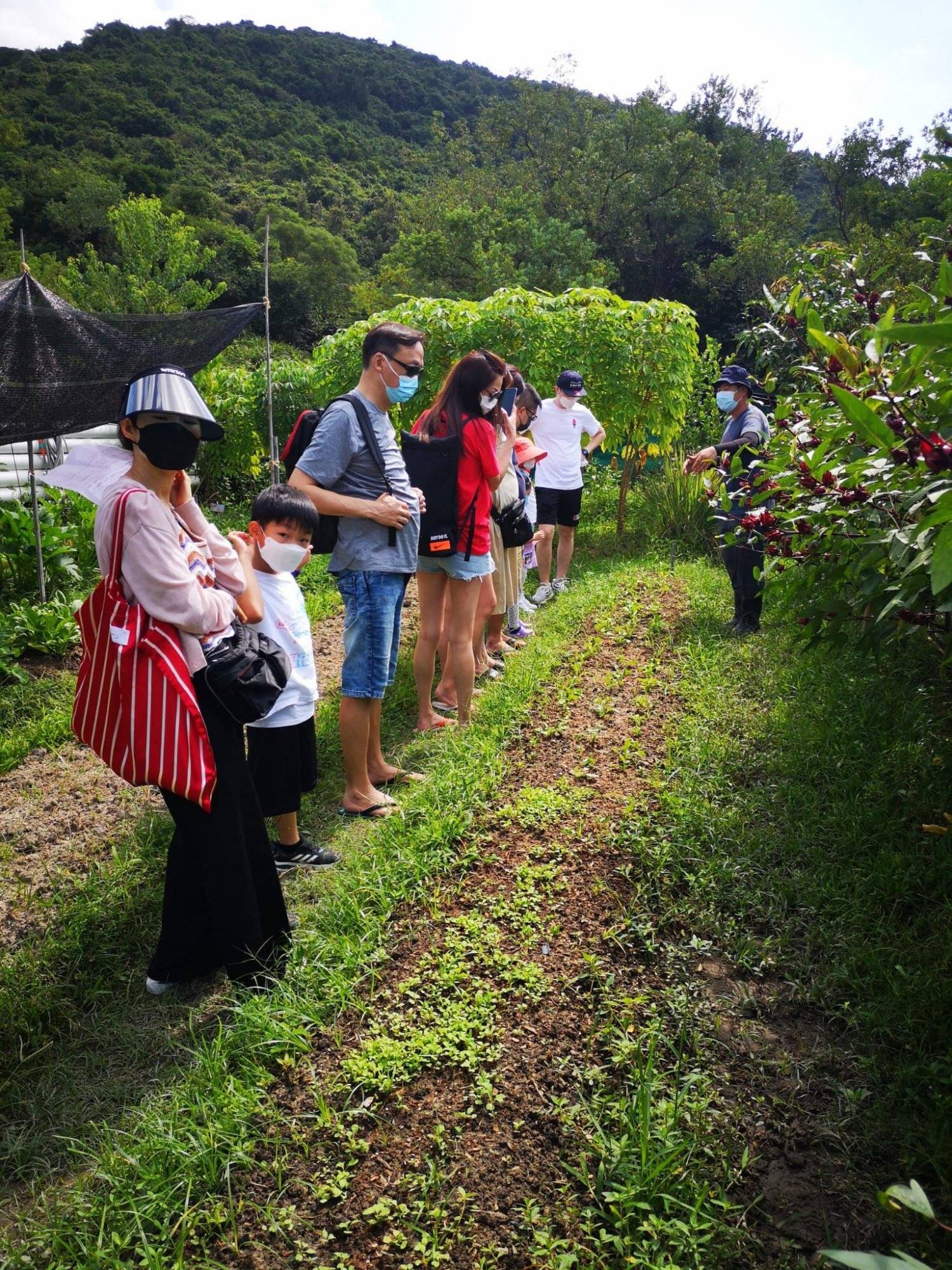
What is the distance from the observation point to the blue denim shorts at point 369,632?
12.4 feet

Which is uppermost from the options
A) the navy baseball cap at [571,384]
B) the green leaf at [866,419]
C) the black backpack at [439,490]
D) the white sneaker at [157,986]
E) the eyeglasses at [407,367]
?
the navy baseball cap at [571,384]

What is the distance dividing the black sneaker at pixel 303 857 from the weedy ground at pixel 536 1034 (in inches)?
5.3

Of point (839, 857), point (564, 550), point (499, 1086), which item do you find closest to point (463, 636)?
point (839, 857)

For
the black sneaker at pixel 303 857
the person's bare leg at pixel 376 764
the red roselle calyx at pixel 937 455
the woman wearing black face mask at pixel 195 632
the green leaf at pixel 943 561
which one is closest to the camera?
the green leaf at pixel 943 561

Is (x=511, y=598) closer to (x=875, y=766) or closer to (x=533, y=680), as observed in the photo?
(x=533, y=680)

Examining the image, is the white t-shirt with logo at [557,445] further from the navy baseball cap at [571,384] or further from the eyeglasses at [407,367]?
the eyeglasses at [407,367]


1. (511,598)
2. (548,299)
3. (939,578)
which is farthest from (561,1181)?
(548,299)

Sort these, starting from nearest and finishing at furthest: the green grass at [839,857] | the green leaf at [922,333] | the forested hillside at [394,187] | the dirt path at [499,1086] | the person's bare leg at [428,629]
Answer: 1. the green leaf at [922,333]
2. the dirt path at [499,1086]
3. the green grass at [839,857]
4. the person's bare leg at [428,629]
5. the forested hillside at [394,187]

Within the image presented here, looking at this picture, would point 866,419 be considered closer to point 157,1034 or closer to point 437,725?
point 157,1034

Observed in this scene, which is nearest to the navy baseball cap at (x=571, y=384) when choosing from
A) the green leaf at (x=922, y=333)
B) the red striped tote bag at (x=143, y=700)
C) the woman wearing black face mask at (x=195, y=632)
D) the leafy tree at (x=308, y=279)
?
the woman wearing black face mask at (x=195, y=632)

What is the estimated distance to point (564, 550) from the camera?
301 inches

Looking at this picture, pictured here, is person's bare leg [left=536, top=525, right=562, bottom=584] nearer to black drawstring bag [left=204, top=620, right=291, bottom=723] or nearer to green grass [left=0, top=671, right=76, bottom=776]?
green grass [left=0, top=671, right=76, bottom=776]

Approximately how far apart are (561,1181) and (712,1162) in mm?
375

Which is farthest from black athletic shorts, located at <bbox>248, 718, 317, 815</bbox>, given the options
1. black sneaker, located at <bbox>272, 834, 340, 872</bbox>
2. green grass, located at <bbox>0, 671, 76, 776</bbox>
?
green grass, located at <bbox>0, 671, 76, 776</bbox>
